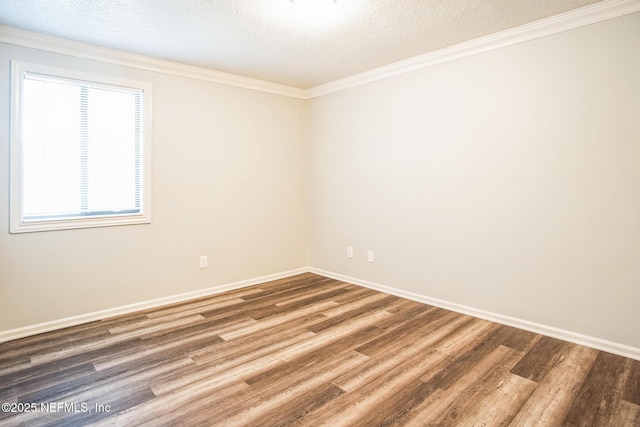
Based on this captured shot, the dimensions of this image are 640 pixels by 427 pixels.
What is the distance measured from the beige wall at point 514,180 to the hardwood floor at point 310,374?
39 cm

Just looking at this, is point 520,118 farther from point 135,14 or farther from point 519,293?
point 135,14

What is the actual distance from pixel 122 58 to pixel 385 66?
2569 millimetres

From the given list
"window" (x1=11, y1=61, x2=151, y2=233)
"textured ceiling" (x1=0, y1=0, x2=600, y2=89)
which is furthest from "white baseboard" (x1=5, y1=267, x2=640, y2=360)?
"textured ceiling" (x1=0, y1=0, x2=600, y2=89)

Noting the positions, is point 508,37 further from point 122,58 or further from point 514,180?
point 122,58

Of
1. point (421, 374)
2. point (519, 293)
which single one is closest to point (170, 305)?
point (421, 374)

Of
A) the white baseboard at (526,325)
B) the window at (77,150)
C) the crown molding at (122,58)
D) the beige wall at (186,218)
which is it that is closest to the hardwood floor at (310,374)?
the white baseboard at (526,325)

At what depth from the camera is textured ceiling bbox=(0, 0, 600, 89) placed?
2.49m

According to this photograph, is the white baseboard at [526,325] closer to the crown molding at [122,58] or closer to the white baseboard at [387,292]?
the white baseboard at [387,292]

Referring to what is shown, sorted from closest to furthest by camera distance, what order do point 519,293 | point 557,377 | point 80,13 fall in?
point 557,377, point 80,13, point 519,293

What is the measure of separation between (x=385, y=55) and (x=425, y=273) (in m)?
2.21

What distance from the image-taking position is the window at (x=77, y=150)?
293cm

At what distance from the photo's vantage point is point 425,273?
3.71 meters

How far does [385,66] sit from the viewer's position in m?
3.83

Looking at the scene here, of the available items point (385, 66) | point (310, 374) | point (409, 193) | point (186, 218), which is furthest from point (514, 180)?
point (186, 218)
